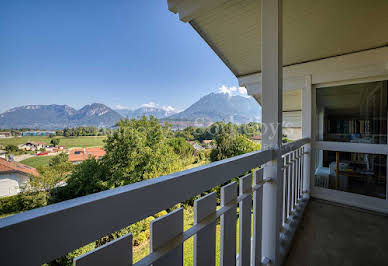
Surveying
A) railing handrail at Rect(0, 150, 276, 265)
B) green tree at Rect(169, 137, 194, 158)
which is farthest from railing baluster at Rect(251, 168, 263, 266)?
green tree at Rect(169, 137, 194, 158)

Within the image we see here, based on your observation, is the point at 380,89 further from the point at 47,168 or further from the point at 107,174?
the point at 107,174

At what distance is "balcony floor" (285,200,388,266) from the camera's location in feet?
3.64

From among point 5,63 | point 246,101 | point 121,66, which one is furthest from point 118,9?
point 246,101

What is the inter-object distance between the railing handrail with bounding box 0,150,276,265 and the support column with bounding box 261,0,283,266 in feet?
1.90

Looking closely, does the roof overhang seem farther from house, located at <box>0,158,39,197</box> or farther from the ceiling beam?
house, located at <box>0,158,39,197</box>

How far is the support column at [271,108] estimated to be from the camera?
0.83 metres

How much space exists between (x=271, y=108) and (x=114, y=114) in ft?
27.3

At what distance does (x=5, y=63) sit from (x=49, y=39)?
3.38 metres

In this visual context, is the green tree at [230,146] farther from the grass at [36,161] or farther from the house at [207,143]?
the grass at [36,161]

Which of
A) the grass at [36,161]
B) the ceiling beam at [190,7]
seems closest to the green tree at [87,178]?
the grass at [36,161]

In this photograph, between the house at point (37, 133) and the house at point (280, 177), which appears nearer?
the house at point (280, 177)

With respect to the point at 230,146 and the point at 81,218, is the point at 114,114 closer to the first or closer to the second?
the point at 230,146

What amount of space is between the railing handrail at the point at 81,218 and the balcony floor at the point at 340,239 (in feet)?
3.79

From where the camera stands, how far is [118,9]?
8.91 meters
